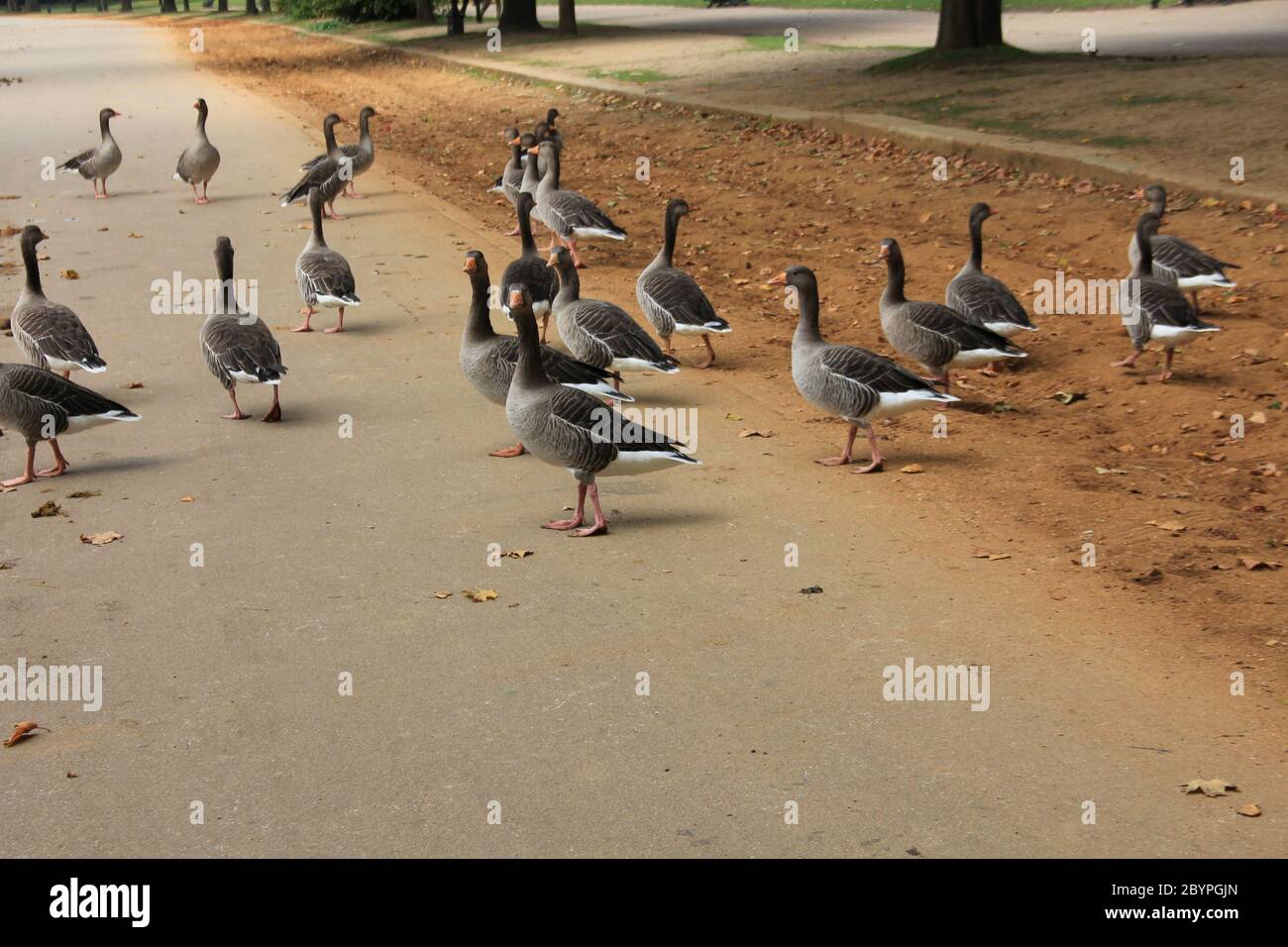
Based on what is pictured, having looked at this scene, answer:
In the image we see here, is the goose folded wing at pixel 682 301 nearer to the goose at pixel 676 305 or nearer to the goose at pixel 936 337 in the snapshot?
the goose at pixel 676 305

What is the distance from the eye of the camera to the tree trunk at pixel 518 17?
151 feet

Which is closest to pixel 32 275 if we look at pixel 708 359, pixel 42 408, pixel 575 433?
pixel 42 408

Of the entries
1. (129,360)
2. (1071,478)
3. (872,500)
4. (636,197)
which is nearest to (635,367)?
(872,500)

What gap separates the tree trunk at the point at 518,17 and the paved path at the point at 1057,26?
3.62 metres

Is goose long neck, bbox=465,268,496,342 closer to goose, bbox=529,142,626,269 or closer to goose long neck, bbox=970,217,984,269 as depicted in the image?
goose long neck, bbox=970,217,984,269

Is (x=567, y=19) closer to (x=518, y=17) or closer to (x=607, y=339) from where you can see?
(x=518, y=17)

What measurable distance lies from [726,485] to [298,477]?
113 inches

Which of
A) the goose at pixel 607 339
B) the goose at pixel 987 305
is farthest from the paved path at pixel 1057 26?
the goose at pixel 607 339

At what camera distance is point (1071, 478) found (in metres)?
8.91

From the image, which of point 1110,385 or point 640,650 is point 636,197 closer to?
point 1110,385

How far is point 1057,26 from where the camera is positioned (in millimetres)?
36094

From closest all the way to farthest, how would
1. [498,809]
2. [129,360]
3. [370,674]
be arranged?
[498,809]
[370,674]
[129,360]

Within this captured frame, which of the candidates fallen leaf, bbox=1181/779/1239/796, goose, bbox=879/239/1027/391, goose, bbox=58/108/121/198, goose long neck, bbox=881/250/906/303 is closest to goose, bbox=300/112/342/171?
goose, bbox=58/108/121/198

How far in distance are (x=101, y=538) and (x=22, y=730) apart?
Result: 247 centimetres
